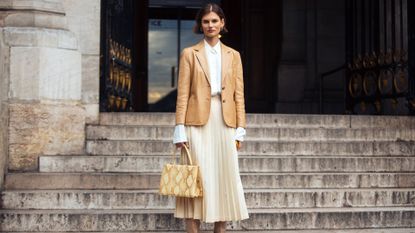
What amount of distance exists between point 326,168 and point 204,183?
259 cm

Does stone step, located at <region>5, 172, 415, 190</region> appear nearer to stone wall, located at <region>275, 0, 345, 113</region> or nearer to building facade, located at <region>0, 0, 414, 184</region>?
building facade, located at <region>0, 0, 414, 184</region>

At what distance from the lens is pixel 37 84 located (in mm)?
6512

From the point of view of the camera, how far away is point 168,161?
21.0ft

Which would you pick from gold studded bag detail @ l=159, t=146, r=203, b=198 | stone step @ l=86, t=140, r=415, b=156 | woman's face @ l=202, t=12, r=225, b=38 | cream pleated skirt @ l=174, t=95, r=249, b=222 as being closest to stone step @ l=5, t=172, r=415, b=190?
stone step @ l=86, t=140, r=415, b=156

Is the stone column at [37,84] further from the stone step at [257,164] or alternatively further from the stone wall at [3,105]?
the stone step at [257,164]

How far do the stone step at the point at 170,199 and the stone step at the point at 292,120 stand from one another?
1580 mm

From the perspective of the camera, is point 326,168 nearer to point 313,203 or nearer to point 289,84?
point 313,203

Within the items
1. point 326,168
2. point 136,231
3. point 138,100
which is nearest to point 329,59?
point 138,100

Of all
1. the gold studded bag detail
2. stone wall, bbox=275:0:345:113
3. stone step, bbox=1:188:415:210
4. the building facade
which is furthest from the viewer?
stone wall, bbox=275:0:345:113

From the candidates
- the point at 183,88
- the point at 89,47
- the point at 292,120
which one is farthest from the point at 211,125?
the point at 292,120

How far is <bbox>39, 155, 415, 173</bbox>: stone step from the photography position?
21.0 feet

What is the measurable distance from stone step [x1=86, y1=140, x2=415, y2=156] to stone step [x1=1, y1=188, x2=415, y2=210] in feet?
2.80

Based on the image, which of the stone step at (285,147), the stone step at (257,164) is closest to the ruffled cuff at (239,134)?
the stone step at (257,164)

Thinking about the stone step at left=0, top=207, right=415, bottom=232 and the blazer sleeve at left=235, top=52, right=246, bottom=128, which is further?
the stone step at left=0, top=207, right=415, bottom=232
